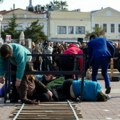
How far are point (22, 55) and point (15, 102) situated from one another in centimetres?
135

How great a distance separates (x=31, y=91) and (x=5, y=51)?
137 cm

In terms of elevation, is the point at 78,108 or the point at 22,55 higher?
the point at 22,55

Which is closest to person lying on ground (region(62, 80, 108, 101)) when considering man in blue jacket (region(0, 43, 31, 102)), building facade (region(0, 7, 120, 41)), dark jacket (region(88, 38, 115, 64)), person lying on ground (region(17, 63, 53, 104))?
person lying on ground (region(17, 63, 53, 104))

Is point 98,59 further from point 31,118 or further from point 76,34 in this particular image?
point 76,34

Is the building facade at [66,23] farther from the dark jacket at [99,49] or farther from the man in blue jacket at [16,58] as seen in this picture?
the man in blue jacket at [16,58]

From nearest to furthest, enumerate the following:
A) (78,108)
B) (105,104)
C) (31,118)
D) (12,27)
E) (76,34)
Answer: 1. (31,118)
2. (78,108)
3. (105,104)
4. (12,27)
5. (76,34)

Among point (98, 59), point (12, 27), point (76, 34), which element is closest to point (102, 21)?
point (76, 34)

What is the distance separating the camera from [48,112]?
10.6 m

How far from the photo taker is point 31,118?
9820 mm

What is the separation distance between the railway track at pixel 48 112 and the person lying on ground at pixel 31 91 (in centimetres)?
28

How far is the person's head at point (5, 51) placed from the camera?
37.1 ft

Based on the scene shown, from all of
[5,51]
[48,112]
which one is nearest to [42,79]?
[5,51]

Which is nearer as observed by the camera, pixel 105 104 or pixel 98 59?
pixel 105 104

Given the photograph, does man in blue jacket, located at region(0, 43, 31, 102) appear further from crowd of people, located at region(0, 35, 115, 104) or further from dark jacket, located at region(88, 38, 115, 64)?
dark jacket, located at region(88, 38, 115, 64)
